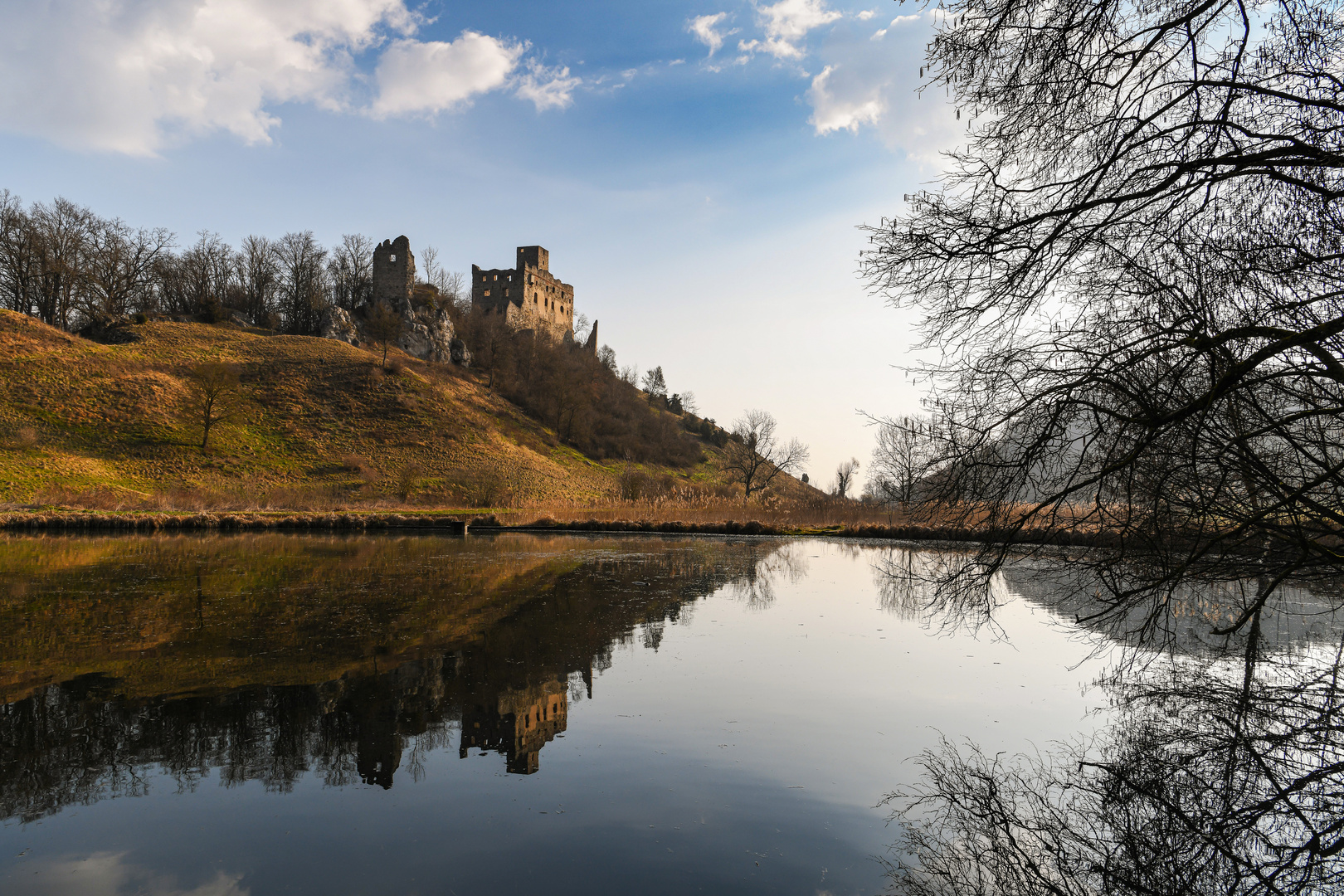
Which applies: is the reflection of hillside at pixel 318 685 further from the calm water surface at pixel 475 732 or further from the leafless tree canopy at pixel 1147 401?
the leafless tree canopy at pixel 1147 401

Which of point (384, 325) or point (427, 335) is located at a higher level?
point (427, 335)

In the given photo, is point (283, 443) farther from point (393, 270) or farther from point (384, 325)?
point (393, 270)

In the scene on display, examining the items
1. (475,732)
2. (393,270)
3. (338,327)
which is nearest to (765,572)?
(475,732)

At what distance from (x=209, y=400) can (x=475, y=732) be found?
134 feet

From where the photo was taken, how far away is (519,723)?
5.38 metres

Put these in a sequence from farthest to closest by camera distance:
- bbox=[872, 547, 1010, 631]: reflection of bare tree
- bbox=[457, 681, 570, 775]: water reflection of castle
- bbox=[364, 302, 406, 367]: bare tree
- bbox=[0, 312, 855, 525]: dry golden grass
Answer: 1. bbox=[364, 302, 406, 367]: bare tree
2. bbox=[0, 312, 855, 525]: dry golden grass
3. bbox=[872, 547, 1010, 631]: reflection of bare tree
4. bbox=[457, 681, 570, 775]: water reflection of castle

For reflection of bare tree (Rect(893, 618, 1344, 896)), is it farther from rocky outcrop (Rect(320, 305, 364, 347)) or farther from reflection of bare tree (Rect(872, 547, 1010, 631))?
rocky outcrop (Rect(320, 305, 364, 347))

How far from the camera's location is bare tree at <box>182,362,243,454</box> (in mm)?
38562

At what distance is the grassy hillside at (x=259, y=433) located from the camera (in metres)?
32.2

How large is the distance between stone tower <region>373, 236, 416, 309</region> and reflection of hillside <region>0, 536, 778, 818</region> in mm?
62681

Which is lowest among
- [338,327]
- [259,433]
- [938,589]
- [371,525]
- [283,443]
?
[371,525]

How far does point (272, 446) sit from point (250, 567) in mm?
31239

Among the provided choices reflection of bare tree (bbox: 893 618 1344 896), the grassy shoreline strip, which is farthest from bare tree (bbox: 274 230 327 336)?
reflection of bare tree (bbox: 893 618 1344 896)

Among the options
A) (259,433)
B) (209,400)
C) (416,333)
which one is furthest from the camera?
(416,333)
